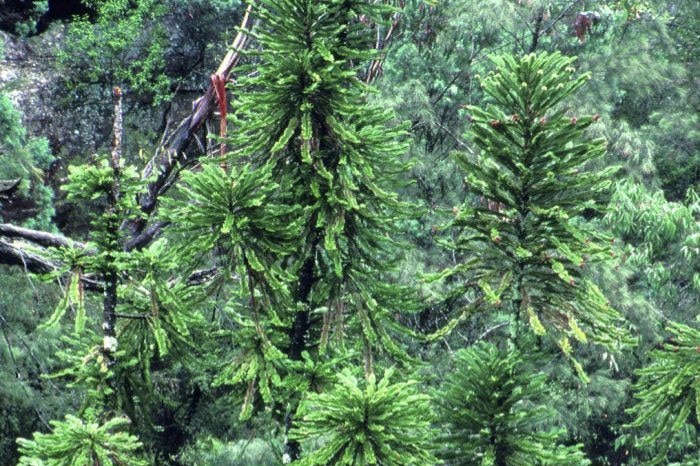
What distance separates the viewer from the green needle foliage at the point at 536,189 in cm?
569

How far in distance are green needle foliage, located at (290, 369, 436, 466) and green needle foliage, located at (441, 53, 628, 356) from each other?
1.31 m

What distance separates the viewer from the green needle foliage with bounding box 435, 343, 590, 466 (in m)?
5.55

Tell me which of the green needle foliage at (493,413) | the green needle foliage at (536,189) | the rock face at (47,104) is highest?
the green needle foliage at (536,189)

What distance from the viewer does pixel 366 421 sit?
4.62 m

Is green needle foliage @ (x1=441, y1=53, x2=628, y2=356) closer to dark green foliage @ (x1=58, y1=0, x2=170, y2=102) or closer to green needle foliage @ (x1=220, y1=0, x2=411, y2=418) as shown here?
green needle foliage @ (x1=220, y1=0, x2=411, y2=418)

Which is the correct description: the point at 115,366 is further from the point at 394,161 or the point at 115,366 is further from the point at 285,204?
the point at 394,161

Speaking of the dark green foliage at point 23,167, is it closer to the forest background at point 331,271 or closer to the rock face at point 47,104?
the rock face at point 47,104

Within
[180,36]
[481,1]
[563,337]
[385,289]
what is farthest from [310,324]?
[180,36]

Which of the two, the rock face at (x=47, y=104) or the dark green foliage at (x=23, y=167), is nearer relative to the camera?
the dark green foliage at (x=23, y=167)

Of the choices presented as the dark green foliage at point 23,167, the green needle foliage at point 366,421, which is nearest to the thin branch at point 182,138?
the dark green foliage at point 23,167

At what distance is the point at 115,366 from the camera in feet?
20.3

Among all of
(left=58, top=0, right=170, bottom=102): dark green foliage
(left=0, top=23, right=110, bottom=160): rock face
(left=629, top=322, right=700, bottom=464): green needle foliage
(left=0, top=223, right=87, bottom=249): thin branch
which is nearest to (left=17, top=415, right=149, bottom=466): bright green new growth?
(left=629, top=322, right=700, bottom=464): green needle foliage

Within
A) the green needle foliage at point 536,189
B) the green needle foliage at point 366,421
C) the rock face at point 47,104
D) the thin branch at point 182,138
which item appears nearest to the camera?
the green needle foliage at point 366,421

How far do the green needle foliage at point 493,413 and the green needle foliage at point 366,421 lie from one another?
35.5 inches
